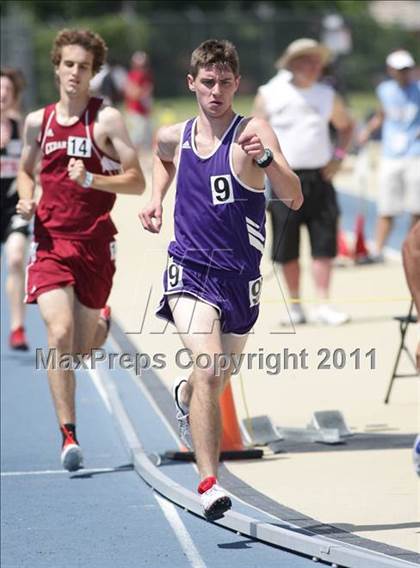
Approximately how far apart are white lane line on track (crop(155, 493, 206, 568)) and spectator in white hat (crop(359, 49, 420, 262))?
320 inches

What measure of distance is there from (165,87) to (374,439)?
137ft

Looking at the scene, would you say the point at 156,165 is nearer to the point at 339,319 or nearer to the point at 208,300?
the point at 208,300

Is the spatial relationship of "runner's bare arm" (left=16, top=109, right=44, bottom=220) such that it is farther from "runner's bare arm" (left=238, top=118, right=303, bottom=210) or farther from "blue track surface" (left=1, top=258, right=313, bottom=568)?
"runner's bare arm" (left=238, top=118, right=303, bottom=210)

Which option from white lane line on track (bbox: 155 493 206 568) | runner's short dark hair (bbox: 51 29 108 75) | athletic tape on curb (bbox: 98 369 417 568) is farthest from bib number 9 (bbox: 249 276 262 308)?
runner's short dark hair (bbox: 51 29 108 75)

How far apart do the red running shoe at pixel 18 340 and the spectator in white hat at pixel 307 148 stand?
2.23 metres

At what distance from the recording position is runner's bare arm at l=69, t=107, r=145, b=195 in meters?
8.84

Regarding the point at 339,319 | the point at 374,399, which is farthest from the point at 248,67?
the point at 374,399

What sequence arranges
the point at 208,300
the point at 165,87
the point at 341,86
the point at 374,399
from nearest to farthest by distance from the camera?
1. the point at 208,300
2. the point at 374,399
3. the point at 341,86
4. the point at 165,87

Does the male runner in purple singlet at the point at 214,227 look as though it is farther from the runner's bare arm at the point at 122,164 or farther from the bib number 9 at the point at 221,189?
the runner's bare arm at the point at 122,164

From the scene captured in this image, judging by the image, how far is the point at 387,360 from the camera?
12.3 metres

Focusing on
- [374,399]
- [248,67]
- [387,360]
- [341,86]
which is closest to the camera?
[374,399]

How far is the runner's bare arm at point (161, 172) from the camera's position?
306 inches

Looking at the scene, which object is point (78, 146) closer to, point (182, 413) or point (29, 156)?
point (29, 156)

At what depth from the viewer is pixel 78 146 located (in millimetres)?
9078
